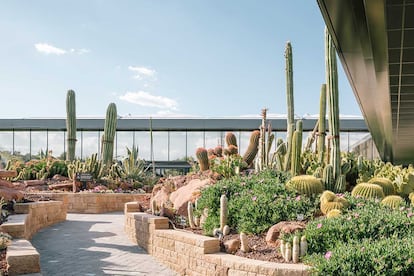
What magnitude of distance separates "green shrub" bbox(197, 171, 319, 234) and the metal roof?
718 inches

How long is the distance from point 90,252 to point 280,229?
145 inches

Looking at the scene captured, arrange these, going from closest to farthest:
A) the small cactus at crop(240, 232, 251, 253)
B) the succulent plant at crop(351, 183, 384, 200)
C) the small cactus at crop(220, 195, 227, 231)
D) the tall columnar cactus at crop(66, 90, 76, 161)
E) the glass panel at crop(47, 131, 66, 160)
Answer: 1. the small cactus at crop(240, 232, 251, 253)
2. the small cactus at crop(220, 195, 227, 231)
3. the succulent plant at crop(351, 183, 384, 200)
4. the tall columnar cactus at crop(66, 90, 76, 161)
5. the glass panel at crop(47, 131, 66, 160)

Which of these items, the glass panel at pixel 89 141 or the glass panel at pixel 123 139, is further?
the glass panel at pixel 89 141

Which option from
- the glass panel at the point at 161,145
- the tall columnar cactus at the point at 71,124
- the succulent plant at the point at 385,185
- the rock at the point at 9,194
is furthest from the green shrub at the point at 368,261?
the glass panel at the point at 161,145

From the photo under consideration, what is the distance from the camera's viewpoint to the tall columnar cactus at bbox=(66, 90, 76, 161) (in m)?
22.5

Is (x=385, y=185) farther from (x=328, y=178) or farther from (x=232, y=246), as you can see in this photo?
(x=232, y=246)

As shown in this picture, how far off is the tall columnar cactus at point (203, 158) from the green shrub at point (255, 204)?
3.28 m

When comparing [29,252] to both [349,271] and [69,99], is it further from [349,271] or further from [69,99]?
[69,99]

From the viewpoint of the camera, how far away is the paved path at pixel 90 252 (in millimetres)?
7207

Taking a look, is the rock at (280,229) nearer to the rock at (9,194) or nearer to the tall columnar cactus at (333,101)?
the tall columnar cactus at (333,101)

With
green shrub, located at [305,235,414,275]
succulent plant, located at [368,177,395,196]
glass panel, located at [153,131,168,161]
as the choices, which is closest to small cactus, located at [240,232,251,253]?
green shrub, located at [305,235,414,275]

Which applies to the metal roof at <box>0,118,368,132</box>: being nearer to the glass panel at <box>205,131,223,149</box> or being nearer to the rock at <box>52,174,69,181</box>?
the glass panel at <box>205,131,223,149</box>

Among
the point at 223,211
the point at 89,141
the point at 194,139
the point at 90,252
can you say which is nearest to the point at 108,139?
the point at 194,139

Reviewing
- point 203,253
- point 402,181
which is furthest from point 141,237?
point 402,181
